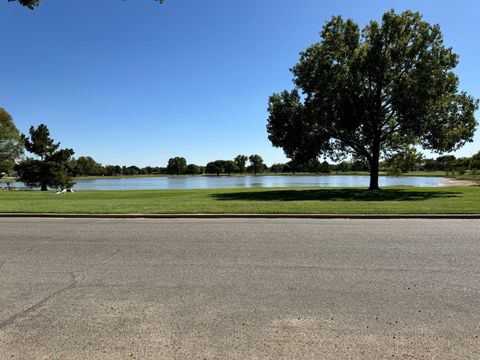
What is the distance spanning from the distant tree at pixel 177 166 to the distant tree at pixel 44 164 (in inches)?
4451

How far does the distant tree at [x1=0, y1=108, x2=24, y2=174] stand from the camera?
160 feet

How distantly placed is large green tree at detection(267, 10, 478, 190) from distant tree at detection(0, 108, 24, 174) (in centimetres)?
3735

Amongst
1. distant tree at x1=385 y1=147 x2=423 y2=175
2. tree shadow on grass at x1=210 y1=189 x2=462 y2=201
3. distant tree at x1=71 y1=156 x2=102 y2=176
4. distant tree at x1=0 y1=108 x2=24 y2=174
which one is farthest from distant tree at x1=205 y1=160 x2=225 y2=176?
tree shadow on grass at x1=210 y1=189 x2=462 y2=201

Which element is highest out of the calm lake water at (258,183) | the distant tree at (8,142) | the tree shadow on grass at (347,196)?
the distant tree at (8,142)

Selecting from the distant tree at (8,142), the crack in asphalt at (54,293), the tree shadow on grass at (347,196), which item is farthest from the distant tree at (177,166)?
the crack in asphalt at (54,293)

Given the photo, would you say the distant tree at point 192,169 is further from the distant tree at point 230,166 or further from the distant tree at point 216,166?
the distant tree at point 230,166

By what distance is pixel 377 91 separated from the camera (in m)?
27.3

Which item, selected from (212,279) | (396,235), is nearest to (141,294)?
(212,279)

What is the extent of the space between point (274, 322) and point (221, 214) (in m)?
8.71

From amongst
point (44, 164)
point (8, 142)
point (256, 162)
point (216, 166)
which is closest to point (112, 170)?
point (216, 166)

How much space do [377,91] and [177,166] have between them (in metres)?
137

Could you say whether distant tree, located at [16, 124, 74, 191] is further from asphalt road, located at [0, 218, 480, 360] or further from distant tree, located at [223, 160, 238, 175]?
distant tree, located at [223, 160, 238, 175]

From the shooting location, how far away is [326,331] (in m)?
3.71

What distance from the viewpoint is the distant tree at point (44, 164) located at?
44250mm
